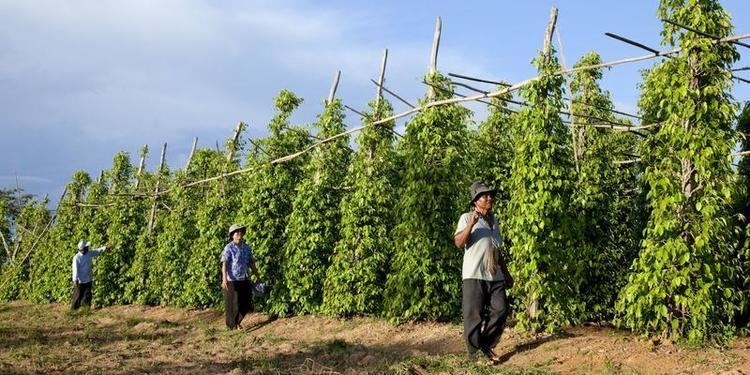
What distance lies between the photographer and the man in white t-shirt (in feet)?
21.8

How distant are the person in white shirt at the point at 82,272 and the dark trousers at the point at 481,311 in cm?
1264

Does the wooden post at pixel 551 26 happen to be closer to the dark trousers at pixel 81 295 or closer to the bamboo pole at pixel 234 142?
the bamboo pole at pixel 234 142

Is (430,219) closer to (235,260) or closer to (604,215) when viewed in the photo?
(604,215)

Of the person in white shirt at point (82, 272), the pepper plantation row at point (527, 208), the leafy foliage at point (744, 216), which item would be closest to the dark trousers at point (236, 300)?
the pepper plantation row at point (527, 208)

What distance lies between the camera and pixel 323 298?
1137 cm

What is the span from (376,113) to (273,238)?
347 cm

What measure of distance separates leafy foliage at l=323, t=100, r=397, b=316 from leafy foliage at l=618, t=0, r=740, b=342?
4385mm

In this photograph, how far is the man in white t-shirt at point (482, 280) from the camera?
6.65m

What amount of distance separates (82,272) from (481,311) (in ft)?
43.3

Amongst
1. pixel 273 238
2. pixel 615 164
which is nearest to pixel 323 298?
pixel 273 238

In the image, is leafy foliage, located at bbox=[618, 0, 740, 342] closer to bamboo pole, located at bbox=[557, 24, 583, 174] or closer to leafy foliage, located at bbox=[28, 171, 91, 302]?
bamboo pole, located at bbox=[557, 24, 583, 174]

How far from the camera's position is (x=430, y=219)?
9.71m

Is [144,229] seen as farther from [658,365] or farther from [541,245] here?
[658,365]

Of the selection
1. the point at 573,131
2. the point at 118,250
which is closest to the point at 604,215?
the point at 573,131
